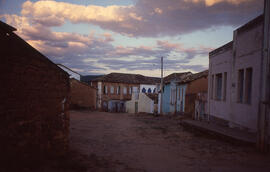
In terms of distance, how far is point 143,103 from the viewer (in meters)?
37.2

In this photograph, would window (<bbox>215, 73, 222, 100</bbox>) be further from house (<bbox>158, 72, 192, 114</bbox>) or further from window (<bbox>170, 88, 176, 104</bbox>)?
window (<bbox>170, 88, 176, 104</bbox>)

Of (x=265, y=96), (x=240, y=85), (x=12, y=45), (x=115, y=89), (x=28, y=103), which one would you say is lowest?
(x=28, y=103)

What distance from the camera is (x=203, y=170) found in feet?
19.1

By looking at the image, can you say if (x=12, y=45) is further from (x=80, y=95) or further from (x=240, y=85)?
(x=80, y=95)

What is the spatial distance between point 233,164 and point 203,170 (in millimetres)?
1112

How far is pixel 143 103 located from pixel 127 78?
9.53m

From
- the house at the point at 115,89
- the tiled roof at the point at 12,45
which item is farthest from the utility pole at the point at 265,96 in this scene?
the house at the point at 115,89

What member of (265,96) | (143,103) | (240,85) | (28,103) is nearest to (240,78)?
(240,85)

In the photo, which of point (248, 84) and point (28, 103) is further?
point (248, 84)

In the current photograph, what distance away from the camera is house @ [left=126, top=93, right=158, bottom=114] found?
3522 cm

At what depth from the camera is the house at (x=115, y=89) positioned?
41.6 m

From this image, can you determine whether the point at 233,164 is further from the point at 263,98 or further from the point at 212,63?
the point at 212,63

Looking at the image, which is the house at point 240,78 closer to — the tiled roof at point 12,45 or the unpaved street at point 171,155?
the unpaved street at point 171,155

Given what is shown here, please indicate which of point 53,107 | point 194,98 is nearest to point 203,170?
point 53,107
